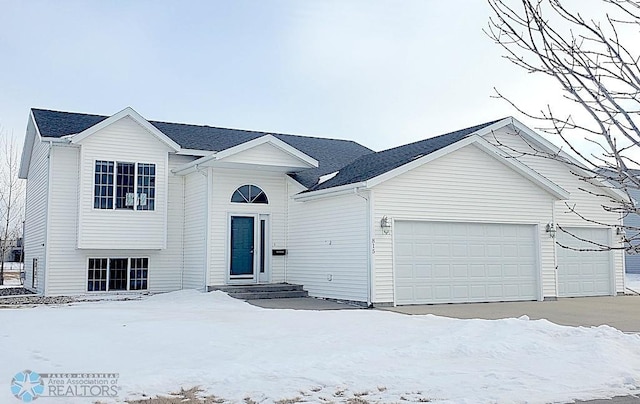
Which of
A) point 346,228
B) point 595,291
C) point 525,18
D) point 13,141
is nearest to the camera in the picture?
point 525,18

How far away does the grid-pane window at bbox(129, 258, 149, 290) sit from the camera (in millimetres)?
18406

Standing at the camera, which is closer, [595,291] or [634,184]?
[634,184]

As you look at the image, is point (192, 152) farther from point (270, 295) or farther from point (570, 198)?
point (570, 198)

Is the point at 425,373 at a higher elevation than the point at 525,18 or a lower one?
lower

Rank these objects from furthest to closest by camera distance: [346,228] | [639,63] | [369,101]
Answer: [369,101] < [346,228] < [639,63]

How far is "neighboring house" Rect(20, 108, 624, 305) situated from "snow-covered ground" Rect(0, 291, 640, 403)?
A: 3514 millimetres

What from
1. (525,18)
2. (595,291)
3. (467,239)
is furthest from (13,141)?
(525,18)

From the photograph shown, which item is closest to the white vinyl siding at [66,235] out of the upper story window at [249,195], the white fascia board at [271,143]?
the upper story window at [249,195]

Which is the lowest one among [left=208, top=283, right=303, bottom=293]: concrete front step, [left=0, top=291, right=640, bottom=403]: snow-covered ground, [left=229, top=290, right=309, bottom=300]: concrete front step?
[left=0, top=291, right=640, bottom=403]: snow-covered ground

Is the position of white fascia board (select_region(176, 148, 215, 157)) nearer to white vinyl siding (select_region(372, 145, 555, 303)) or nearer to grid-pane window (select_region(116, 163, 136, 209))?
grid-pane window (select_region(116, 163, 136, 209))

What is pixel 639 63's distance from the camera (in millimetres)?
3621

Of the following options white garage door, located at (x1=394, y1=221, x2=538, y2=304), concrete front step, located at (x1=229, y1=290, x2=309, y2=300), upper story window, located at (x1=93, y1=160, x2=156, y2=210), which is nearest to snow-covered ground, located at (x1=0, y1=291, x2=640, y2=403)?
white garage door, located at (x1=394, y1=221, x2=538, y2=304)

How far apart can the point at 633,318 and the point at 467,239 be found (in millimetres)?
4478

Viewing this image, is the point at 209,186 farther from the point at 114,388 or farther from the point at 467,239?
the point at 114,388
